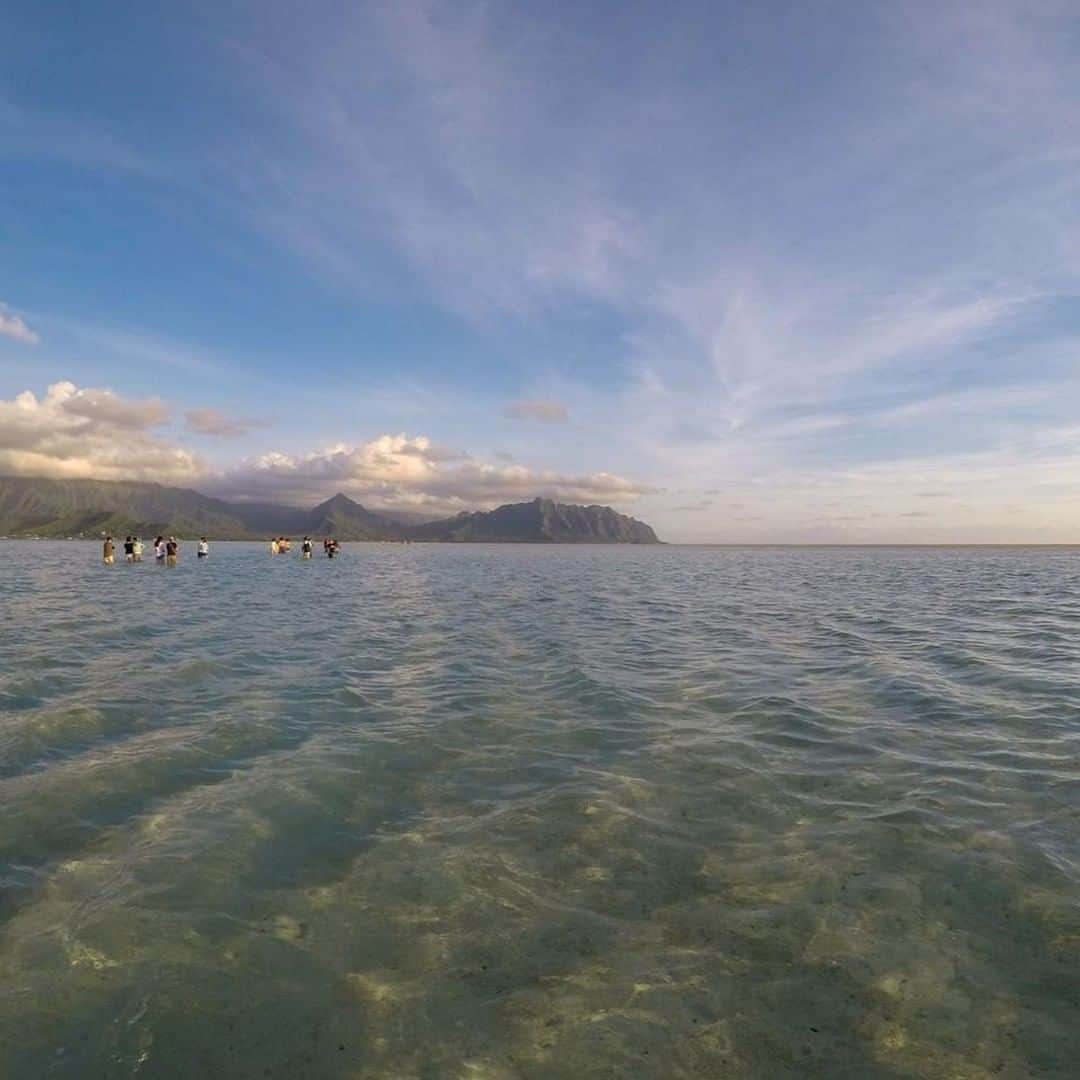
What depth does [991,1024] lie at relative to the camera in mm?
5156

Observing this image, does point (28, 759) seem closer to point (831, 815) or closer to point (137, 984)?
point (137, 984)

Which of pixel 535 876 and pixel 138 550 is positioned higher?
pixel 138 550

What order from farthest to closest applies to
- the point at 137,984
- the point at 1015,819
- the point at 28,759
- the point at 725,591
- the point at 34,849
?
the point at 725,591 → the point at 28,759 → the point at 1015,819 → the point at 34,849 → the point at 137,984

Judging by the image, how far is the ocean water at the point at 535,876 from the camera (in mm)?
5027

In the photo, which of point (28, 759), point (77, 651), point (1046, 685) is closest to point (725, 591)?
point (1046, 685)

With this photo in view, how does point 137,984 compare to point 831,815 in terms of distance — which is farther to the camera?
point 831,815

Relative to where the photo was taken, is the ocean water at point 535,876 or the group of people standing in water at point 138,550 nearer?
the ocean water at point 535,876

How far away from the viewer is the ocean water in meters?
5.03

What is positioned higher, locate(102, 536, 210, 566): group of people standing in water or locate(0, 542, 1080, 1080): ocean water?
locate(102, 536, 210, 566): group of people standing in water

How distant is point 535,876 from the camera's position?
745 cm

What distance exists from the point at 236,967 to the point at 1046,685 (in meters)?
19.0

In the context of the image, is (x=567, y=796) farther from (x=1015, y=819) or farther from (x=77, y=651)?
(x=77, y=651)

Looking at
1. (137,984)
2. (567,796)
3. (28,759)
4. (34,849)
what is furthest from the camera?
(28,759)

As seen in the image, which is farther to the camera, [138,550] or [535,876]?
[138,550]
